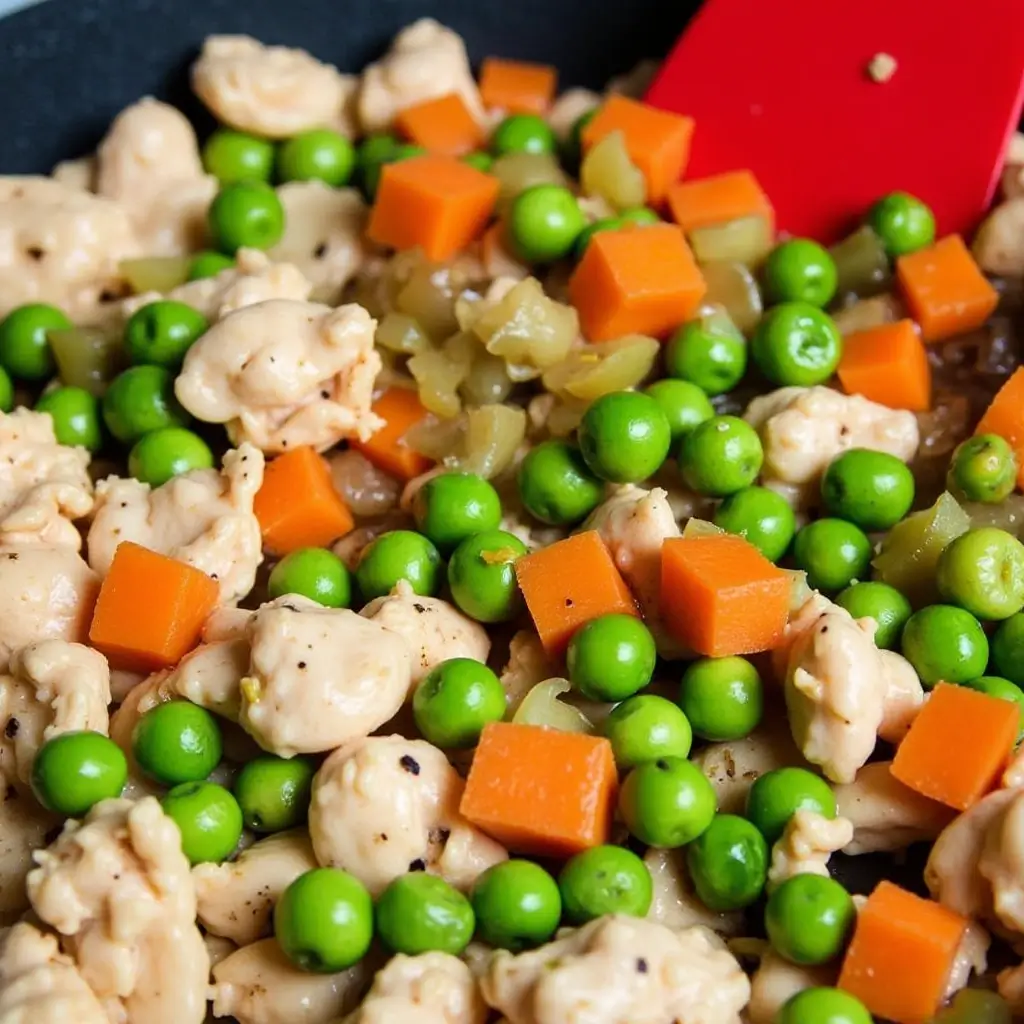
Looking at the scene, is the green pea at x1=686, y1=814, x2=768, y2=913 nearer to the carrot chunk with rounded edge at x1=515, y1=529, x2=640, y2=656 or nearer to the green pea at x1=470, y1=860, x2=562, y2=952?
the green pea at x1=470, y1=860, x2=562, y2=952

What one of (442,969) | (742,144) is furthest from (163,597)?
(742,144)

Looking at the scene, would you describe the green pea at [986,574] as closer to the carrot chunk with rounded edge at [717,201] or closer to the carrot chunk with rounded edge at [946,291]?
the carrot chunk with rounded edge at [946,291]

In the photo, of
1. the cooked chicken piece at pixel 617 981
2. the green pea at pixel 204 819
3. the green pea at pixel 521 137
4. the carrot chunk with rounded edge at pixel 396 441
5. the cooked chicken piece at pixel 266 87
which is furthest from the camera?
the green pea at pixel 521 137

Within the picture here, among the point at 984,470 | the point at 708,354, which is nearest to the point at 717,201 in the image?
the point at 708,354

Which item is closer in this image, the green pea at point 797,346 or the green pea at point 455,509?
the green pea at point 455,509

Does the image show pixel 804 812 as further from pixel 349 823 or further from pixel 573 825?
pixel 349 823


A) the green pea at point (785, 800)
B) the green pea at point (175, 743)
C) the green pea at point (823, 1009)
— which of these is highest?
the green pea at point (175, 743)

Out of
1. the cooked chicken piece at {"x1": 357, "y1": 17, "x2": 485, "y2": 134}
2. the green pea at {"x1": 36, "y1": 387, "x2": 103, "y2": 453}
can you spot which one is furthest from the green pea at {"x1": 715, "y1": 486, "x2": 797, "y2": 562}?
the cooked chicken piece at {"x1": 357, "y1": 17, "x2": 485, "y2": 134}

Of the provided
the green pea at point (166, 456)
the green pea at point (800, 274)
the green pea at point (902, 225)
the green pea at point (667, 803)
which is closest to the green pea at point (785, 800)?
the green pea at point (667, 803)
